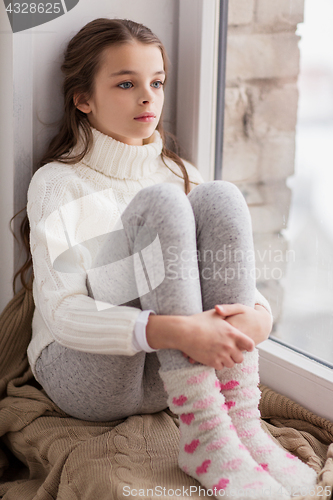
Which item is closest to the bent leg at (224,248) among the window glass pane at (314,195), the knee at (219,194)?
the knee at (219,194)

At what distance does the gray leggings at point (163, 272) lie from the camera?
0.81 meters

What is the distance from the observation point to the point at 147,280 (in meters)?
0.83

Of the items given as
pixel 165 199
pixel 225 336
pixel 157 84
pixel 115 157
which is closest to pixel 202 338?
pixel 225 336

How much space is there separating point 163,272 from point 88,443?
0.38 metres

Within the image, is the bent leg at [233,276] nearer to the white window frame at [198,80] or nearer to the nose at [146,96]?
the nose at [146,96]

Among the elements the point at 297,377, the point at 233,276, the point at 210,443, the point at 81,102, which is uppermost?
the point at 81,102

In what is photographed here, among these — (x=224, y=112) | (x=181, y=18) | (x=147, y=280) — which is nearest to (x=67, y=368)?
(x=147, y=280)

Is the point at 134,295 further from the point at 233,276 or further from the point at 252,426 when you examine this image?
the point at 252,426

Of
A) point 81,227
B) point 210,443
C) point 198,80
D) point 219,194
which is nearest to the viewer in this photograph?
point 210,443

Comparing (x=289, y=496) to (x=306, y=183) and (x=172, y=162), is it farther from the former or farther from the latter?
(x=172, y=162)

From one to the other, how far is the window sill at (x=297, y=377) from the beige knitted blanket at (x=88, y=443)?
32 millimetres

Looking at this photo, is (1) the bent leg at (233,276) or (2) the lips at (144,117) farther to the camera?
(2) the lips at (144,117)

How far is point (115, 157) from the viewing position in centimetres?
110

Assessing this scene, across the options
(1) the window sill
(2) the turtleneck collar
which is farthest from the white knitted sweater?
(1) the window sill
